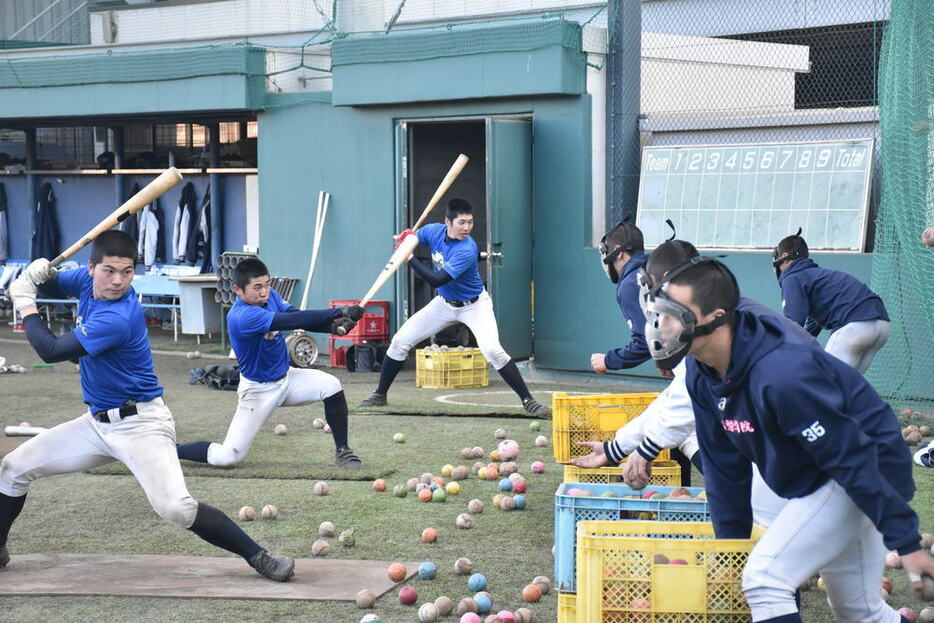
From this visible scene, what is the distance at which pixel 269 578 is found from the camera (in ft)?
21.7

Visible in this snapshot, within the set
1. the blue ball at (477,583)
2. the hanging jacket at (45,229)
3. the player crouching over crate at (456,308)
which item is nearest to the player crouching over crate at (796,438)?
the blue ball at (477,583)

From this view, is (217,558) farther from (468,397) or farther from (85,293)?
(468,397)

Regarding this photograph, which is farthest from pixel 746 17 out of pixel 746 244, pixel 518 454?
pixel 518 454

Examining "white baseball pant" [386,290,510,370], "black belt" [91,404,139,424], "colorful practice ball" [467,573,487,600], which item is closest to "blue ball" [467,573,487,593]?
"colorful practice ball" [467,573,487,600]

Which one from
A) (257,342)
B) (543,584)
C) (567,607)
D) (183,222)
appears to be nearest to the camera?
(567,607)

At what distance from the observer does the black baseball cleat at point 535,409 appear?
39.1 feet

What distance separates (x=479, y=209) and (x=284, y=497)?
32.5 feet

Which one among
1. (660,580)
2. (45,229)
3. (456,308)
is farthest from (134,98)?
(660,580)

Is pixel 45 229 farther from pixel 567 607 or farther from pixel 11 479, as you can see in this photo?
pixel 567 607

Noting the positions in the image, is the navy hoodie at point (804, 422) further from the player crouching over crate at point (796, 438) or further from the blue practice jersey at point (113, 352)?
the blue practice jersey at point (113, 352)

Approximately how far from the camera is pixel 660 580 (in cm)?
443

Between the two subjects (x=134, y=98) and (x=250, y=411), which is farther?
(x=134, y=98)

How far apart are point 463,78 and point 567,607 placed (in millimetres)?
10773

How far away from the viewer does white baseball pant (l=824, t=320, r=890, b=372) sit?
9586mm
